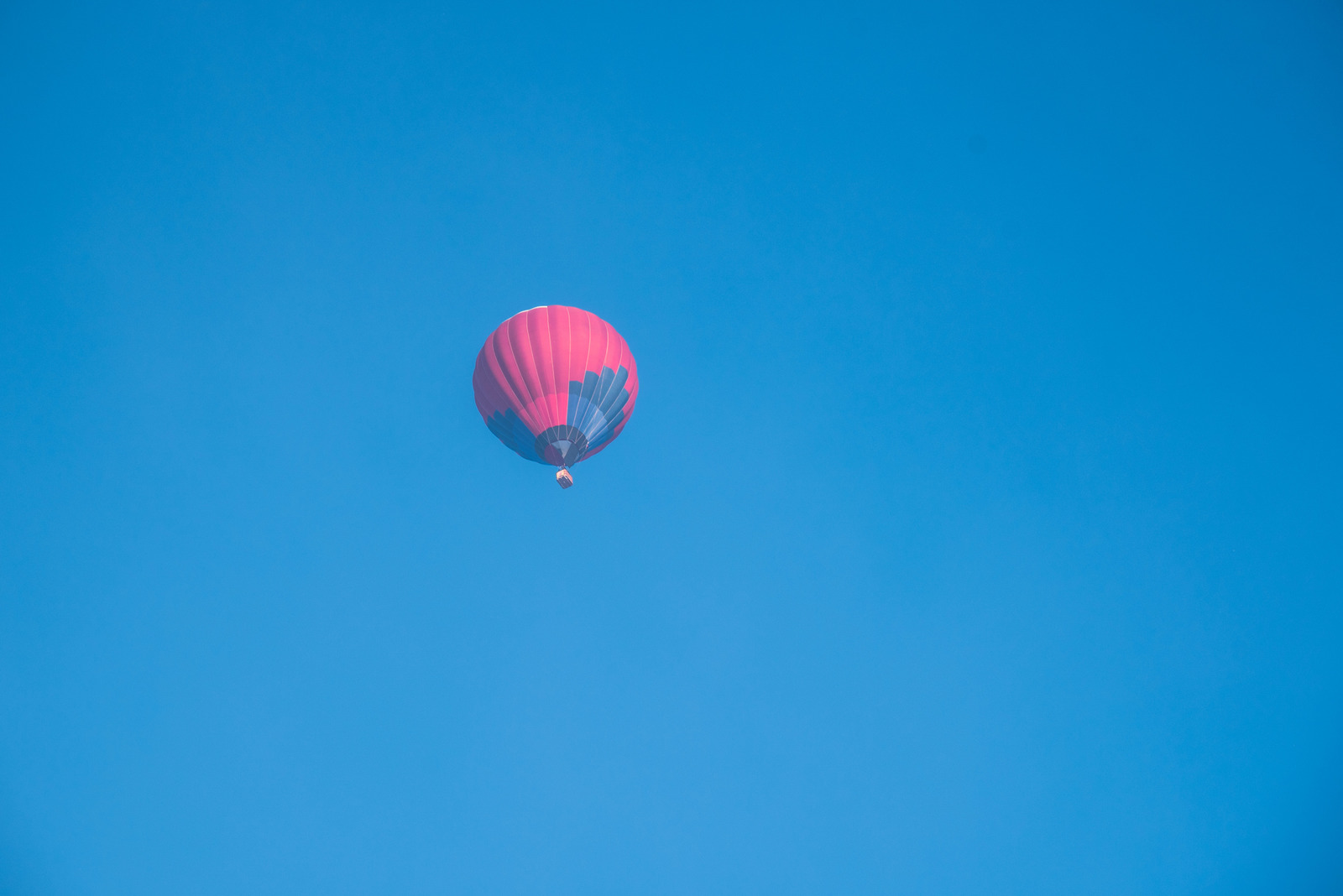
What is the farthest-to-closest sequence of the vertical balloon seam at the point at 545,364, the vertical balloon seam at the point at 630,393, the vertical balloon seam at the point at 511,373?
1. the vertical balloon seam at the point at 630,393
2. the vertical balloon seam at the point at 511,373
3. the vertical balloon seam at the point at 545,364

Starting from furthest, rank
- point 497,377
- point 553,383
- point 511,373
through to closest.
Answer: point 497,377 → point 511,373 → point 553,383

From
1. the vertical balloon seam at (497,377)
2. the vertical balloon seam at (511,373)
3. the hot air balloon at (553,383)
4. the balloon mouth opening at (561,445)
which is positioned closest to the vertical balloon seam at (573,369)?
the hot air balloon at (553,383)

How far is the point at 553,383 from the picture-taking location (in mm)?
8812

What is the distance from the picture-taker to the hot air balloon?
8.85 m

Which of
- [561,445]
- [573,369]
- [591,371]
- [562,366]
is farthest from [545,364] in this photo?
[561,445]

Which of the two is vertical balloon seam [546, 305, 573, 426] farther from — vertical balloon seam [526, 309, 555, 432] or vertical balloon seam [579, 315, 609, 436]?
vertical balloon seam [579, 315, 609, 436]

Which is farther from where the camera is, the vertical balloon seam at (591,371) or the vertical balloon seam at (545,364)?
the vertical balloon seam at (591,371)

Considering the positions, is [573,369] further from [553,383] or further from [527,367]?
[527,367]

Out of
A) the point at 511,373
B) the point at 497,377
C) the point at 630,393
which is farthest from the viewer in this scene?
the point at 630,393

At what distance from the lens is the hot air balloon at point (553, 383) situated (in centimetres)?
885

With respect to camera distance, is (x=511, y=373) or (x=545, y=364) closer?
(x=545, y=364)

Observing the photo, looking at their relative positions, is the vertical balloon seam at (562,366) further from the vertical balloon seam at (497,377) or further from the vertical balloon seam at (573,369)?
the vertical balloon seam at (497,377)

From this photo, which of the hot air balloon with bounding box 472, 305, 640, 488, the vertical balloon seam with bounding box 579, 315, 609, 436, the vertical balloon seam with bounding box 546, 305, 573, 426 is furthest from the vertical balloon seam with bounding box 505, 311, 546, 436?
the vertical balloon seam with bounding box 579, 315, 609, 436

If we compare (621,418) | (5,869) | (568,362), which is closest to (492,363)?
(568,362)
